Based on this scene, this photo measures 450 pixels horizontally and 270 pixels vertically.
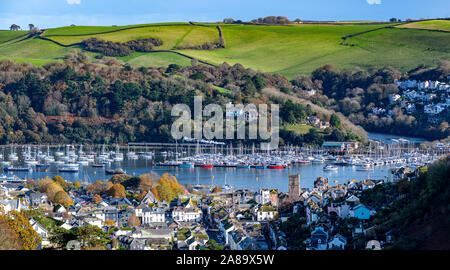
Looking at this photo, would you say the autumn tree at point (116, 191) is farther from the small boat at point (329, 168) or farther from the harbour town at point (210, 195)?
the small boat at point (329, 168)

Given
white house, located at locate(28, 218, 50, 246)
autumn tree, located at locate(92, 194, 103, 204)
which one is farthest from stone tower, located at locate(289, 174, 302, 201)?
white house, located at locate(28, 218, 50, 246)

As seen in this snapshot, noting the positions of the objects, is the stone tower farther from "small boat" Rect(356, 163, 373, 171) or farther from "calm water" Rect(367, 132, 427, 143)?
"calm water" Rect(367, 132, 427, 143)

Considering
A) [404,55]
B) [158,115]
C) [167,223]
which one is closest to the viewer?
[167,223]

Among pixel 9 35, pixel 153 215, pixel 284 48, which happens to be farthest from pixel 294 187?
pixel 9 35

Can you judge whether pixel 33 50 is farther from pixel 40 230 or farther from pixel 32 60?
pixel 40 230

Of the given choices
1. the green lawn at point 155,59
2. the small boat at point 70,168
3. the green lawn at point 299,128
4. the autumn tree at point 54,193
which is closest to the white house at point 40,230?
the autumn tree at point 54,193
